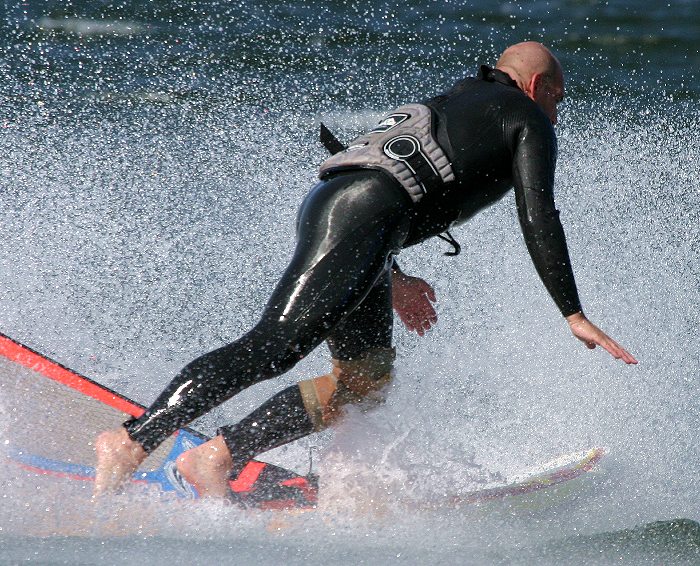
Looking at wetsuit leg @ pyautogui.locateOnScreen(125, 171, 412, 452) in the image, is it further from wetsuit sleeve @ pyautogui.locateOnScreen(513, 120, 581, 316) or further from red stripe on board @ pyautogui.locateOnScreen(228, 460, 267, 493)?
red stripe on board @ pyautogui.locateOnScreen(228, 460, 267, 493)

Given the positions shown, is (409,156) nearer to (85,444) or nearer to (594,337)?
(594,337)

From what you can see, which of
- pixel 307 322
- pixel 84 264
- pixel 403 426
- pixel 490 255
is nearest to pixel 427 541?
pixel 403 426

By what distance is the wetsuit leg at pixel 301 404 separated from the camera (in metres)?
3.18

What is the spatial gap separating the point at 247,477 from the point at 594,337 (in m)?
1.29

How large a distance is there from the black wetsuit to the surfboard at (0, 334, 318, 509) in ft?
0.86

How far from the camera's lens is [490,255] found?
511 cm

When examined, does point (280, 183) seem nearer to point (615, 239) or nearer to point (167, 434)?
point (615, 239)

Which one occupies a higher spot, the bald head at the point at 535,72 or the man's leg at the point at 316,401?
the bald head at the point at 535,72

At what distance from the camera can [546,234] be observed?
2.89 metres

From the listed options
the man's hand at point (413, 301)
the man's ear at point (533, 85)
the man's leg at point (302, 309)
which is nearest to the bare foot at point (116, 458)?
the man's leg at point (302, 309)

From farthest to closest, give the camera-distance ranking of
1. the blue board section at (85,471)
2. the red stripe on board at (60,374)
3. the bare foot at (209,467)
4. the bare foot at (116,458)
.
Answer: the red stripe on board at (60,374) < the blue board section at (85,471) < the bare foot at (209,467) < the bare foot at (116,458)

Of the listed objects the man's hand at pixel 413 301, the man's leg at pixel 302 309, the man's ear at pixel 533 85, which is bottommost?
the man's hand at pixel 413 301

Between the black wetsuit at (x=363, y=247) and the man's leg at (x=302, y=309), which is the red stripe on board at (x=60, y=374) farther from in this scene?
the man's leg at (x=302, y=309)

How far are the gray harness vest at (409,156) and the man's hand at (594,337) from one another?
53 cm
